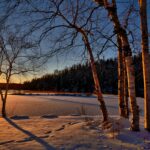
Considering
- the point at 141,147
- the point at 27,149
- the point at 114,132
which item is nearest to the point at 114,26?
the point at 114,132

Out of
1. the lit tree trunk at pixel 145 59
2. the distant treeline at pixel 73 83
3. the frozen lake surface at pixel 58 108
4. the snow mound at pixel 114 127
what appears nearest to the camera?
the snow mound at pixel 114 127

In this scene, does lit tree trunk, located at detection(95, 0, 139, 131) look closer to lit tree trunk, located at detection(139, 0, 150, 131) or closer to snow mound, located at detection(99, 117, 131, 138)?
lit tree trunk, located at detection(139, 0, 150, 131)

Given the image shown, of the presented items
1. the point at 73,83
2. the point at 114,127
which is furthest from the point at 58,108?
the point at 73,83

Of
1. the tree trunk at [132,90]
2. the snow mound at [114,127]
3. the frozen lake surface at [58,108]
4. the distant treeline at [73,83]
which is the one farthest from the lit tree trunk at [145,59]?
the distant treeline at [73,83]

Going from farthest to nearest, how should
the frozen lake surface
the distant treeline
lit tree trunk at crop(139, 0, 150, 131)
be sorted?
1. the distant treeline
2. the frozen lake surface
3. lit tree trunk at crop(139, 0, 150, 131)

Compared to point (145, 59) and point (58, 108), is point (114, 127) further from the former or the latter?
point (58, 108)

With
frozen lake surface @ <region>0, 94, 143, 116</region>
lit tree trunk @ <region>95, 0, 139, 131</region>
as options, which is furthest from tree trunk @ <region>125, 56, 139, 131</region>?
frozen lake surface @ <region>0, 94, 143, 116</region>

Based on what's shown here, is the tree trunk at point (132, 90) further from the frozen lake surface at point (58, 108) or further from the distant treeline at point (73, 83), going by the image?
the distant treeline at point (73, 83)

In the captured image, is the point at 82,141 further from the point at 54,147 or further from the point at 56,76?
the point at 56,76

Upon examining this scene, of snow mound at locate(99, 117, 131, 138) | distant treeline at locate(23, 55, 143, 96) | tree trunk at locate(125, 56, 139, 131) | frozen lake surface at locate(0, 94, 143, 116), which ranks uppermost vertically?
distant treeline at locate(23, 55, 143, 96)

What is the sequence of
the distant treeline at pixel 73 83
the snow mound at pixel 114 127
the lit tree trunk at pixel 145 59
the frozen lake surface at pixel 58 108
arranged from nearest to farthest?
the snow mound at pixel 114 127, the lit tree trunk at pixel 145 59, the frozen lake surface at pixel 58 108, the distant treeline at pixel 73 83

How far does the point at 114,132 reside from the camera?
286 inches

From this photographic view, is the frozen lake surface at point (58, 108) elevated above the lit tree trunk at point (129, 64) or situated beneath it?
situated beneath

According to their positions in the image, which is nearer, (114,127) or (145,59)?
(145,59)
